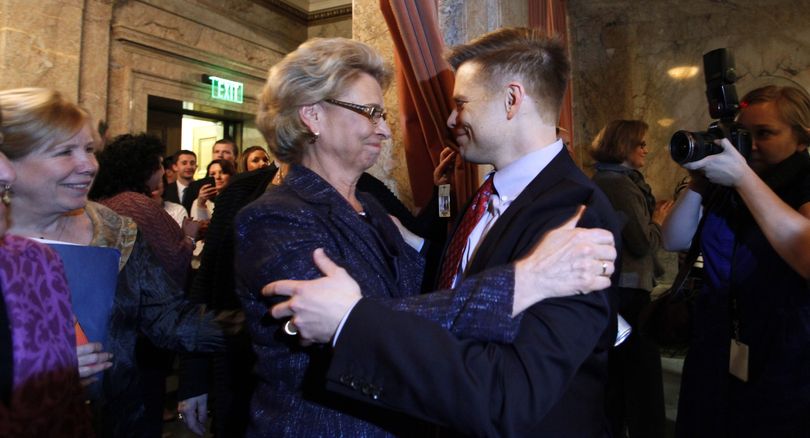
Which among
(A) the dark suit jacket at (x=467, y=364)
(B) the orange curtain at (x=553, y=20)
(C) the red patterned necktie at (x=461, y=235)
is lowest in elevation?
(A) the dark suit jacket at (x=467, y=364)

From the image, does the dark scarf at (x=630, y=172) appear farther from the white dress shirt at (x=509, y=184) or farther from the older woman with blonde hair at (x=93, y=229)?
the older woman with blonde hair at (x=93, y=229)

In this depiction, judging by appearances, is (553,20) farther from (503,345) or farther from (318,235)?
(503,345)

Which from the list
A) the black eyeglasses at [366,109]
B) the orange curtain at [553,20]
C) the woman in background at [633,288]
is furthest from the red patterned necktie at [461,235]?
the woman in background at [633,288]

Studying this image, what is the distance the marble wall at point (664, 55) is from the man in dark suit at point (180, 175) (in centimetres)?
389

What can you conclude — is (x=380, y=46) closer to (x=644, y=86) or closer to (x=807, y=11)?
(x=644, y=86)

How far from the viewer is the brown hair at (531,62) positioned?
1.48m

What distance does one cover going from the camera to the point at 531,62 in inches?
58.5

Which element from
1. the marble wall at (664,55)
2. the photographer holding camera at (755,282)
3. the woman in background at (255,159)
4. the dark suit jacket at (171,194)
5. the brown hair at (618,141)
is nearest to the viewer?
the photographer holding camera at (755,282)

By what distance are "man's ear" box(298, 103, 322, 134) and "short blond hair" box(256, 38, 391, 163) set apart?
0.01 m

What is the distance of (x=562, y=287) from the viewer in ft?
3.32

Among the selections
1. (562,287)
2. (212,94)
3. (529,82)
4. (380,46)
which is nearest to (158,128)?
(212,94)

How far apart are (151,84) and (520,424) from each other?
652 centimetres

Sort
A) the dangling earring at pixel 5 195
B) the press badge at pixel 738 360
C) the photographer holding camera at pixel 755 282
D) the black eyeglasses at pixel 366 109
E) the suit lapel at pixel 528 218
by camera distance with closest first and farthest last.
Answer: the suit lapel at pixel 528 218, the dangling earring at pixel 5 195, the black eyeglasses at pixel 366 109, the photographer holding camera at pixel 755 282, the press badge at pixel 738 360

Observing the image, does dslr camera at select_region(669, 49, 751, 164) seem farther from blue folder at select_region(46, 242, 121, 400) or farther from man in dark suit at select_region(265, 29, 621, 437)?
blue folder at select_region(46, 242, 121, 400)
